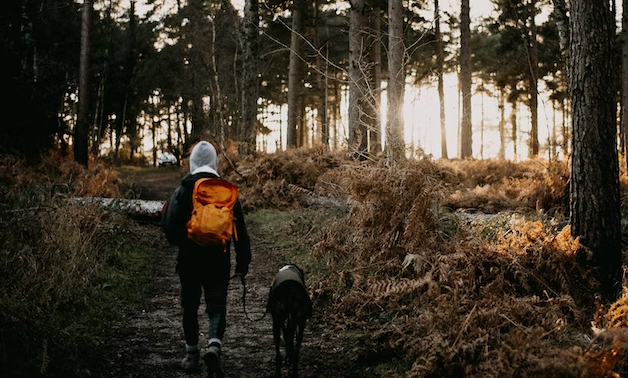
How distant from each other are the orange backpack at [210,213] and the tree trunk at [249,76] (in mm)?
13278

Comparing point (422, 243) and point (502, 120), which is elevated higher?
point (502, 120)

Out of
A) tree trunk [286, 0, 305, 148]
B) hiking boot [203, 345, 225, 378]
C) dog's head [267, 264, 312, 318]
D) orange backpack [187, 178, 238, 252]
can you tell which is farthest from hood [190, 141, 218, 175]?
tree trunk [286, 0, 305, 148]

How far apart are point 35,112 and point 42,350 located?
14.9 m

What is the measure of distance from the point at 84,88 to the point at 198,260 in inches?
563

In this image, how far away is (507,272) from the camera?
5617 millimetres

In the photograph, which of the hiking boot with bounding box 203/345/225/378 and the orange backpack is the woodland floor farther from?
the orange backpack

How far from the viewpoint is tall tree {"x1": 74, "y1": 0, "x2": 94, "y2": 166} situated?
16.3 m

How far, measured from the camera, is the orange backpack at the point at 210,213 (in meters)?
4.23

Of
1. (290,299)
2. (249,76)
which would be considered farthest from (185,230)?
(249,76)

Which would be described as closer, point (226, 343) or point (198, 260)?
point (198, 260)

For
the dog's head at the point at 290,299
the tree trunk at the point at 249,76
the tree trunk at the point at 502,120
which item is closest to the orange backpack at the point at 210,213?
the dog's head at the point at 290,299

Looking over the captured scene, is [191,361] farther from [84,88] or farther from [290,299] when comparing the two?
[84,88]

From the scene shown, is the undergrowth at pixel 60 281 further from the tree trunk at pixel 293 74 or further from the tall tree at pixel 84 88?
the tree trunk at pixel 293 74

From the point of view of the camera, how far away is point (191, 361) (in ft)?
15.2
